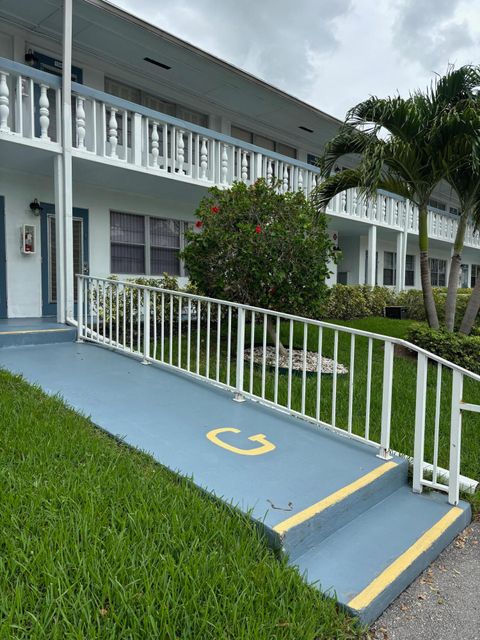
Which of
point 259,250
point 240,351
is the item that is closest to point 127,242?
point 259,250

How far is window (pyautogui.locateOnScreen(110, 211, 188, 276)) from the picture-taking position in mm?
9852

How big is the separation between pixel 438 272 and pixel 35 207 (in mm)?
17819

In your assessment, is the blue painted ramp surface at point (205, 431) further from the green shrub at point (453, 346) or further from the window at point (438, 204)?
the window at point (438, 204)

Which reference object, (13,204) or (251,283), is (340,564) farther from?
(13,204)

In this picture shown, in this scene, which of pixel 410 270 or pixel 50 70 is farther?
pixel 410 270

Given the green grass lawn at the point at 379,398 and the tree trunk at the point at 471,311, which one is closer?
the green grass lawn at the point at 379,398

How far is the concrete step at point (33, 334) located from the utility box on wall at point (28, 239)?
5.48 feet

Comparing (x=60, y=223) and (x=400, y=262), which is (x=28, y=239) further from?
(x=400, y=262)

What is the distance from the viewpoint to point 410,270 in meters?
18.9

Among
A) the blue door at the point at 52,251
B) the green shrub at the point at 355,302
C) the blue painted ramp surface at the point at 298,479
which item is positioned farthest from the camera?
the green shrub at the point at 355,302

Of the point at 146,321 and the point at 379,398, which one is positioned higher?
the point at 146,321

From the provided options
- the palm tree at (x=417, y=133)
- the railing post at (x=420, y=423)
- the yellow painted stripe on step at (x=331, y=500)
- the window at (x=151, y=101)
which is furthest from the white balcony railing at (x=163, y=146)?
the yellow painted stripe on step at (x=331, y=500)

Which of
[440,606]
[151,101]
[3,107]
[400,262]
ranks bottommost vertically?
[440,606]

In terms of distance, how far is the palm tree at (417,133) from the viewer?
7270 millimetres
